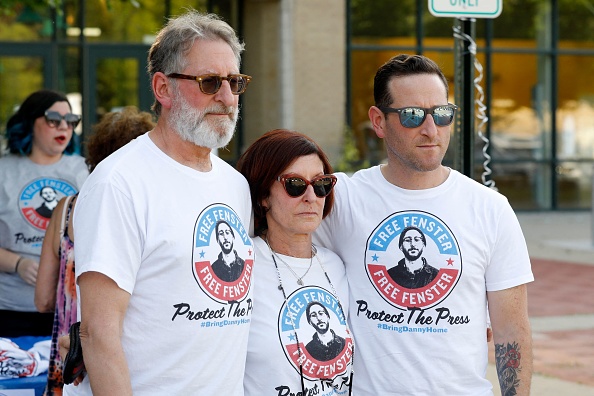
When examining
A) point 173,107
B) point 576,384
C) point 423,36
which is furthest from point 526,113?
point 173,107

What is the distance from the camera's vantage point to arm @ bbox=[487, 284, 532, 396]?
10.4ft

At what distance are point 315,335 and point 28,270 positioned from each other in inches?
88.7

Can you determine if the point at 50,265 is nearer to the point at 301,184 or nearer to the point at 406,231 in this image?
the point at 301,184

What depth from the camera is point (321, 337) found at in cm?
301

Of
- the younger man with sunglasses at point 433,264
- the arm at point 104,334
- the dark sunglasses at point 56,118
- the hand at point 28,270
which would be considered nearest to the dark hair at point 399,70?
the younger man with sunglasses at point 433,264

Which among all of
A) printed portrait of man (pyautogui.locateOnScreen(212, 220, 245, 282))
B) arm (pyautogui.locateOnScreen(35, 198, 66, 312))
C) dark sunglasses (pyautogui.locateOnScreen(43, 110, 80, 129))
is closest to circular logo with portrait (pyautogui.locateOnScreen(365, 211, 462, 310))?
printed portrait of man (pyautogui.locateOnScreen(212, 220, 245, 282))

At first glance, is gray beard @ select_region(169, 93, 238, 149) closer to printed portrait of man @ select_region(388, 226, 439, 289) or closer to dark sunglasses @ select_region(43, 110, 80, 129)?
printed portrait of man @ select_region(388, 226, 439, 289)

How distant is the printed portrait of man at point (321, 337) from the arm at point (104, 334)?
0.64 metres

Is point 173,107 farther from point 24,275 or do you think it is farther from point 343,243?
point 24,275

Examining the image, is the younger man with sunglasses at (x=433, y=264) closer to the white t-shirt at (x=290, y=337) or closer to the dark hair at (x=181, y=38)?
the white t-shirt at (x=290, y=337)

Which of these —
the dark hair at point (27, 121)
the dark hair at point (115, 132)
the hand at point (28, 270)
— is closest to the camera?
the dark hair at point (115, 132)

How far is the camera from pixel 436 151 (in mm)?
3150

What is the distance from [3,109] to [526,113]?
10.0 metres

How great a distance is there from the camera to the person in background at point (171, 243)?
2.61m
